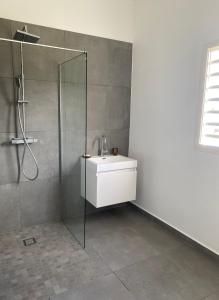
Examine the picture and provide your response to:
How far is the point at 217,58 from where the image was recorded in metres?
2.11

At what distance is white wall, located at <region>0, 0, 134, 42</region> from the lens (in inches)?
93.7

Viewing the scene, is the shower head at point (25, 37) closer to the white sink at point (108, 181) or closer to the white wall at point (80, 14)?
the white wall at point (80, 14)

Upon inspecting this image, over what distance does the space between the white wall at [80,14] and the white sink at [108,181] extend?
1589 millimetres

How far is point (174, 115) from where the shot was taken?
257cm

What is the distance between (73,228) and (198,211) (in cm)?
141

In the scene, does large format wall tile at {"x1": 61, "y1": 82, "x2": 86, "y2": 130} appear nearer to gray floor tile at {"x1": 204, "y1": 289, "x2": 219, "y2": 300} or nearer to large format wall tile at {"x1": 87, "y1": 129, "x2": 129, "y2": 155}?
large format wall tile at {"x1": 87, "y1": 129, "x2": 129, "y2": 155}

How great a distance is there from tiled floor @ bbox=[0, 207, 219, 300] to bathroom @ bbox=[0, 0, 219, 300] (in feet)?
0.04

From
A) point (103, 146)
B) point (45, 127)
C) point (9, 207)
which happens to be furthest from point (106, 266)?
point (45, 127)

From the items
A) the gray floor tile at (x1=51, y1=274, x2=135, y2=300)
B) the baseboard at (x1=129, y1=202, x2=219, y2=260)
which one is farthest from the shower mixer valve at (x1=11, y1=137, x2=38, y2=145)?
the baseboard at (x1=129, y1=202, x2=219, y2=260)

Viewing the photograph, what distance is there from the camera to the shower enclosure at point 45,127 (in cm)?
242

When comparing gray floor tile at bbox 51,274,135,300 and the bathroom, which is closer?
gray floor tile at bbox 51,274,135,300

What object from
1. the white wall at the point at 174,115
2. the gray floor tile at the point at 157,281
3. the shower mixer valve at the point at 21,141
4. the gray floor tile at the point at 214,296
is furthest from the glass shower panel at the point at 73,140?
the gray floor tile at the point at 214,296

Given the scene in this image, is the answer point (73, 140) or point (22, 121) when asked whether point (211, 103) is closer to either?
point (73, 140)

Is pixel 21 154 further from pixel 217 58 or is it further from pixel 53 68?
pixel 217 58
